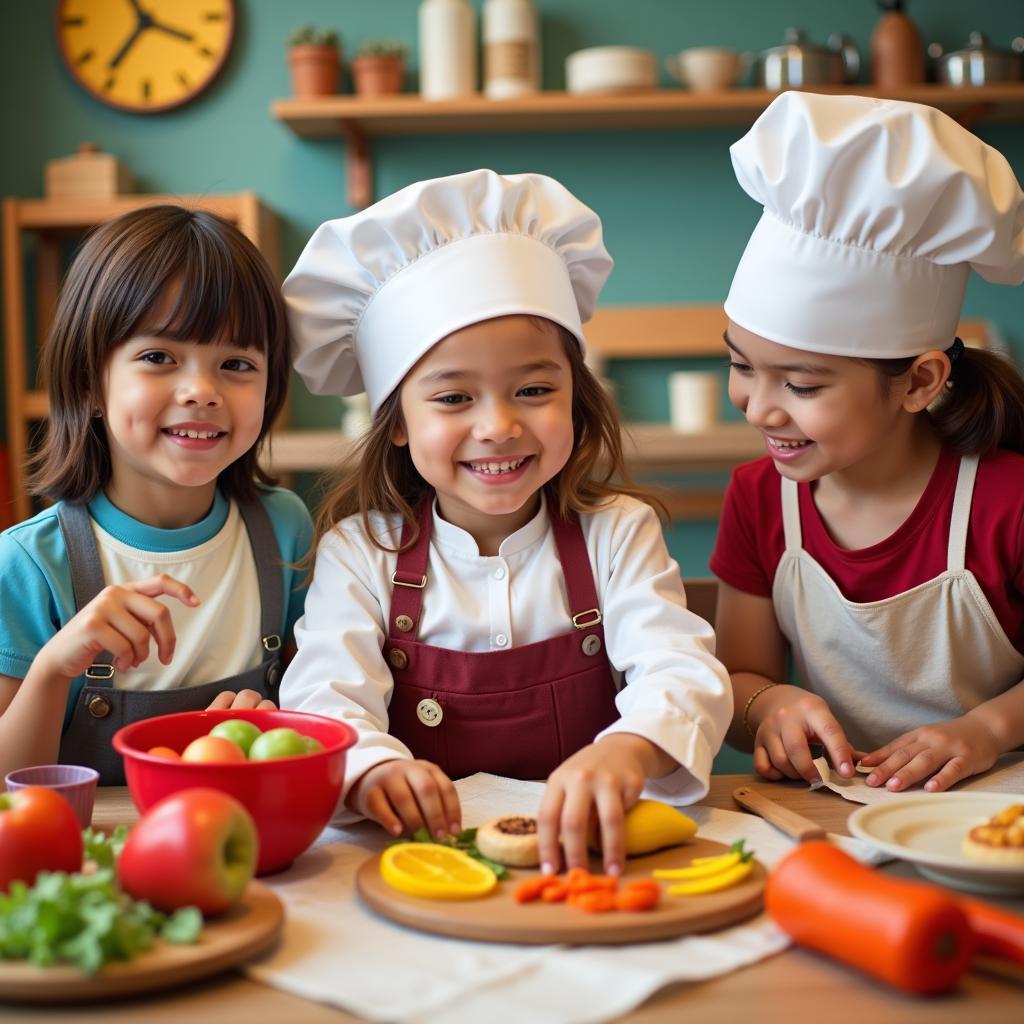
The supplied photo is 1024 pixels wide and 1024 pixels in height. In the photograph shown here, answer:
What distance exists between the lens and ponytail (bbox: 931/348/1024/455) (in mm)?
1401

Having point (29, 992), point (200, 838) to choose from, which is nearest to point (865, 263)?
point (200, 838)

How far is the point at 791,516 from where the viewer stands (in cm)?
148

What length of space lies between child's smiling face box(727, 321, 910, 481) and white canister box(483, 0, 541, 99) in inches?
78.9

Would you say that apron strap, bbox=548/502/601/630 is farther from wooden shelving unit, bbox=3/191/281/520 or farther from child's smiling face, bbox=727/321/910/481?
wooden shelving unit, bbox=3/191/281/520

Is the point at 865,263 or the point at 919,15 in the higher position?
the point at 919,15

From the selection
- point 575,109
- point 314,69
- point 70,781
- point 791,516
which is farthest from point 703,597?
point 314,69

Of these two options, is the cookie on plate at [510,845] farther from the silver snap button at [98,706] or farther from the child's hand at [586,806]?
the silver snap button at [98,706]

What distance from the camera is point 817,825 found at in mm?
964

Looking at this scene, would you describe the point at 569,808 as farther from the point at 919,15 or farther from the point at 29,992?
the point at 919,15

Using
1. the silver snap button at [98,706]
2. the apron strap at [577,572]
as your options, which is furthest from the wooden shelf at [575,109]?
the silver snap button at [98,706]

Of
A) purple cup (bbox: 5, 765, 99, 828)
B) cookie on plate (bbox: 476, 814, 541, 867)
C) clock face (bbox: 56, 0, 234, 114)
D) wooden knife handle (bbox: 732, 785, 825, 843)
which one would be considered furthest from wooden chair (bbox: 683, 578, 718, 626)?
clock face (bbox: 56, 0, 234, 114)

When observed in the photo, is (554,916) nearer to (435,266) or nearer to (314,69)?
(435,266)

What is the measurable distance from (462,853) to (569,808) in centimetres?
8

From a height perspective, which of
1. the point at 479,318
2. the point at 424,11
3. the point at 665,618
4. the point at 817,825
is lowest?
the point at 817,825
